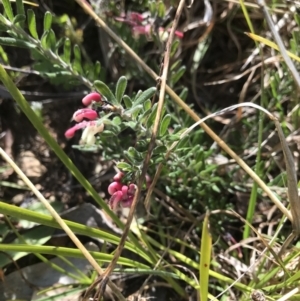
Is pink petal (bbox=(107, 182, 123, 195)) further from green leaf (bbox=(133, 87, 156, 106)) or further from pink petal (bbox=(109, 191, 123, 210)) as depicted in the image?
green leaf (bbox=(133, 87, 156, 106))

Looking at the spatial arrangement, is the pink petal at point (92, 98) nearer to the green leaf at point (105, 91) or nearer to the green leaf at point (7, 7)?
the green leaf at point (105, 91)

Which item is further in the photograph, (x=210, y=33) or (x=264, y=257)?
(x=210, y=33)

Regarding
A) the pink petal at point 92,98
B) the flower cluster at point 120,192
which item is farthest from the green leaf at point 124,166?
the pink petal at point 92,98

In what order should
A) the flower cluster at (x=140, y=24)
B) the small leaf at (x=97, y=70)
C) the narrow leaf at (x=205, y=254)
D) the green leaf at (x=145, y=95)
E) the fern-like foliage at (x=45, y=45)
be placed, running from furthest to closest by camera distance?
the flower cluster at (x=140, y=24) < the small leaf at (x=97, y=70) < the fern-like foliage at (x=45, y=45) < the green leaf at (x=145, y=95) < the narrow leaf at (x=205, y=254)

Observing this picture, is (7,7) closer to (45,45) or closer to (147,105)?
(45,45)

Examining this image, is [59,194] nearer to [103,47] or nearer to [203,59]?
[103,47]

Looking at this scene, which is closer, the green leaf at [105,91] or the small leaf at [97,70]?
the green leaf at [105,91]

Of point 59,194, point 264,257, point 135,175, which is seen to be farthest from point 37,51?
point 264,257
